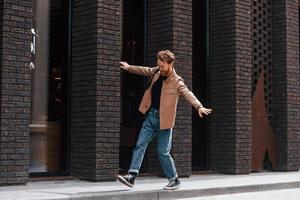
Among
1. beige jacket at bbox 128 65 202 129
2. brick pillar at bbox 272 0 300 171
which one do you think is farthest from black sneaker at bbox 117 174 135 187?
brick pillar at bbox 272 0 300 171

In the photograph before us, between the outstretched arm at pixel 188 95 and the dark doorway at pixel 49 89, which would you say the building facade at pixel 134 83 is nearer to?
the dark doorway at pixel 49 89

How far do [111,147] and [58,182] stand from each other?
1.08 m

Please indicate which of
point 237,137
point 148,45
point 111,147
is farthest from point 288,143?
point 111,147

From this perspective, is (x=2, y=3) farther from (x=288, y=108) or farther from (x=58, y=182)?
(x=288, y=108)

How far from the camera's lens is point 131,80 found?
36.7 ft

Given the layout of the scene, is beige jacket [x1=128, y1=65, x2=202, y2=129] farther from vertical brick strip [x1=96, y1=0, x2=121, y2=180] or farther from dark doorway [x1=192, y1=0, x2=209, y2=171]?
dark doorway [x1=192, y1=0, x2=209, y2=171]

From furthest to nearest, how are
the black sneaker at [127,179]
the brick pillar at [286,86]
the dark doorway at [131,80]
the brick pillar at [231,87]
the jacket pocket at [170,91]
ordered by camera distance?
the brick pillar at [286,86], the brick pillar at [231,87], the dark doorway at [131,80], the jacket pocket at [170,91], the black sneaker at [127,179]

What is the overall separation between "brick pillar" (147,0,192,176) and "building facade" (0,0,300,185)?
0.02 metres

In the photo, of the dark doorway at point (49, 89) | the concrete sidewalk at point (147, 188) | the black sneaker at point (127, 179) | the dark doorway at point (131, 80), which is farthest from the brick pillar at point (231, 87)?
the black sneaker at point (127, 179)

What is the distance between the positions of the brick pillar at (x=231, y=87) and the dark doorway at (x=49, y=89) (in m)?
3.66

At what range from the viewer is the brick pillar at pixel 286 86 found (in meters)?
13.4

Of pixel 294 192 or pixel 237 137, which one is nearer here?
pixel 294 192

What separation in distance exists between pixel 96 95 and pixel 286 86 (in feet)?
17.9

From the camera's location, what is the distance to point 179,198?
872 centimetres
